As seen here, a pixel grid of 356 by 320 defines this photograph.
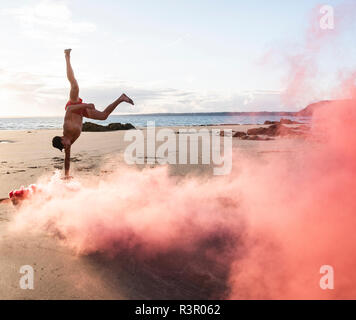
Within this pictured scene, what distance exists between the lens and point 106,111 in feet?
18.2

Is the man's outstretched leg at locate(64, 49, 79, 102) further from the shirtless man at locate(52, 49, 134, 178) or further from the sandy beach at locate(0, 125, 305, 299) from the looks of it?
the sandy beach at locate(0, 125, 305, 299)

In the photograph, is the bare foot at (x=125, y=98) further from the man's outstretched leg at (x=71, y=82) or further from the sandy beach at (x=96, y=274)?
the sandy beach at (x=96, y=274)

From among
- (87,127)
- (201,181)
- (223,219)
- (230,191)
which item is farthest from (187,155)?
(87,127)

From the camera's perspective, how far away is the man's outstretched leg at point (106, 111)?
5.32m

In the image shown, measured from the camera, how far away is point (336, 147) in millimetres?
4797

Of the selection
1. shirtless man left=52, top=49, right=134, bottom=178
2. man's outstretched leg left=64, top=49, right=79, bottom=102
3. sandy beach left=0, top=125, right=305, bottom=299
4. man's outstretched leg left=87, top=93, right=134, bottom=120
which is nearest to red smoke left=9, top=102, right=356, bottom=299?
sandy beach left=0, top=125, right=305, bottom=299

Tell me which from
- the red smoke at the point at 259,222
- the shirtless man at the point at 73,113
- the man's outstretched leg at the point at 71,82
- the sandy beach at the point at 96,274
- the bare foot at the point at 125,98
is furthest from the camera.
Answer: the bare foot at the point at 125,98

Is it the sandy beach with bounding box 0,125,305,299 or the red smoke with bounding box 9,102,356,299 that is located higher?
the red smoke with bounding box 9,102,356,299

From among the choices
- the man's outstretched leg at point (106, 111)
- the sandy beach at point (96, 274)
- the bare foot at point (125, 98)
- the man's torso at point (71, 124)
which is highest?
the bare foot at point (125, 98)

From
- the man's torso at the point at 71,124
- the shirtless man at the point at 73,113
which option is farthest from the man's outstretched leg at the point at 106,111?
the man's torso at the point at 71,124

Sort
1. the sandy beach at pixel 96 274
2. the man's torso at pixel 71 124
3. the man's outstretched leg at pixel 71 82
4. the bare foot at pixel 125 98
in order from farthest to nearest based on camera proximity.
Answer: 1. the bare foot at pixel 125 98
2. the man's torso at pixel 71 124
3. the man's outstretched leg at pixel 71 82
4. the sandy beach at pixel 96 274

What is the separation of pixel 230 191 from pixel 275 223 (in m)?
2.68

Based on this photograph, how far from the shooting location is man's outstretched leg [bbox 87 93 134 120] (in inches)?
209
